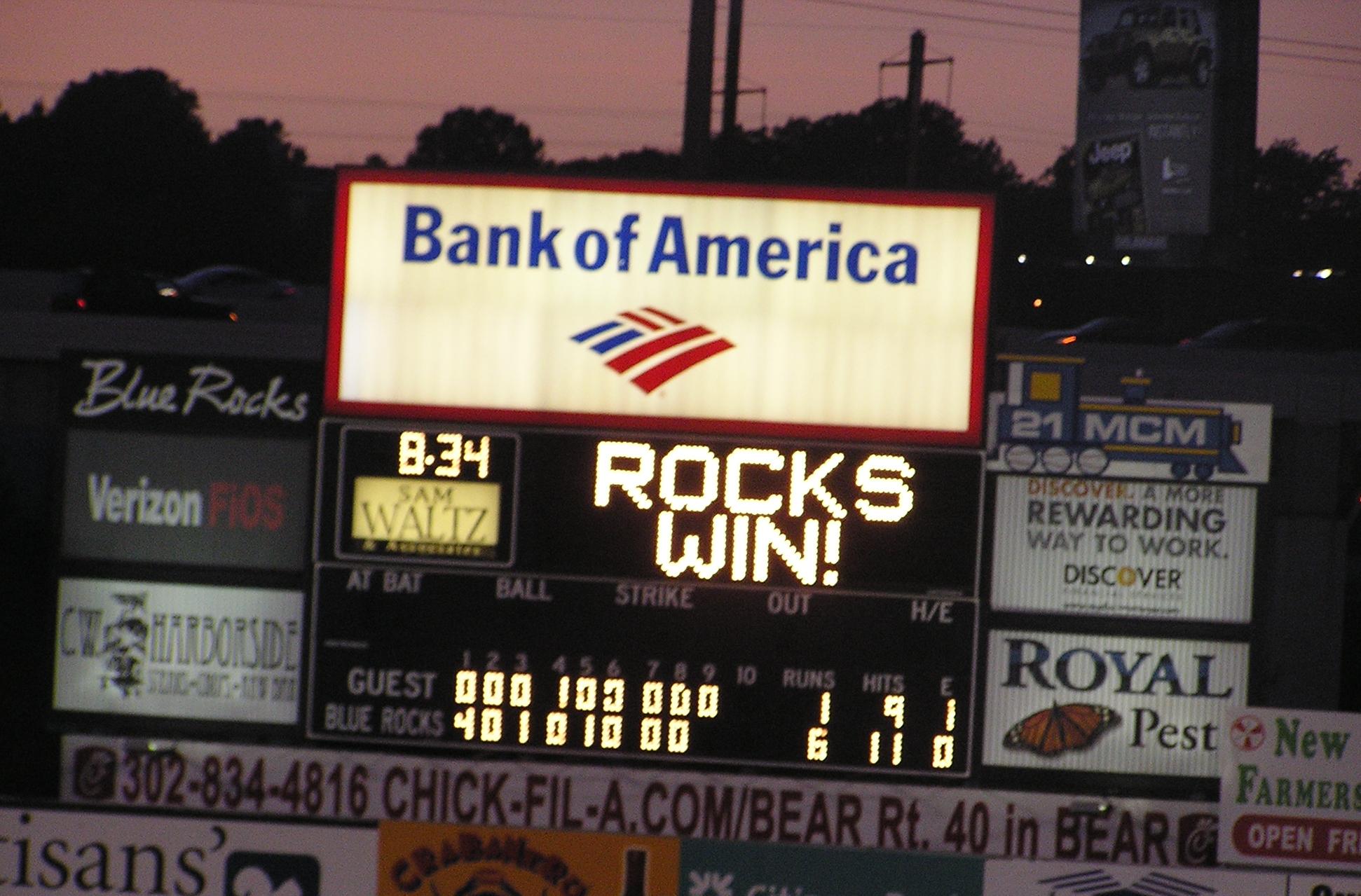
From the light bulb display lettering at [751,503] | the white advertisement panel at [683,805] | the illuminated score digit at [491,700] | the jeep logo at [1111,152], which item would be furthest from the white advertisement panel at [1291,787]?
the jeep logo at [1111,152]

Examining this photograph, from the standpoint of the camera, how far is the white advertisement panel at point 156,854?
6656mm

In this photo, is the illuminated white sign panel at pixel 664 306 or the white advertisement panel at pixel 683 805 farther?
the white advertisement panel at pixel 683 805

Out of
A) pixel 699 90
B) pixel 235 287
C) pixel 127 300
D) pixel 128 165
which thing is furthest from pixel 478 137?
pixel 699 90

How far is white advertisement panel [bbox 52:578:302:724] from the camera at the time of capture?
7.02m

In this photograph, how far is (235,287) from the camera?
28.1 metres

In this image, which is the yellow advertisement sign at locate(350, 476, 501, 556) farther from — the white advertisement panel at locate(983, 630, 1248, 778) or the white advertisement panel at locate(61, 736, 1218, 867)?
the white advertisement panel at locate(983, 630, 1248, 778)

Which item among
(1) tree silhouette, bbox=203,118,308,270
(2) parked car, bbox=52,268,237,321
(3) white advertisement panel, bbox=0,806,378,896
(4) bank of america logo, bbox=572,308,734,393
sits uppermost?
(1) tree silhouette, bbox=203,118,308,270

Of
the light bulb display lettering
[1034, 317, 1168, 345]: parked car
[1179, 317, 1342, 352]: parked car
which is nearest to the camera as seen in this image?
the light bulb display lettering

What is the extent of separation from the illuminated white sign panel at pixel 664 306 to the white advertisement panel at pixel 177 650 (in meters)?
1.10

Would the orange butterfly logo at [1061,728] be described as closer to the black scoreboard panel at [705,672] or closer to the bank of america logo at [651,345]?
the black scoreboard panel at [705,672]

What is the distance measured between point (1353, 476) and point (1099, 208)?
17.8m

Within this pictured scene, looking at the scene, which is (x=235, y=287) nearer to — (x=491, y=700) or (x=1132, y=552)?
(x=491, y=700)

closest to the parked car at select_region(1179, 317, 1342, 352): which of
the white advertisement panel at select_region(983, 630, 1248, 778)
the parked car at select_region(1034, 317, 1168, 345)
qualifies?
the parked car at select_region(1034, 317, 1168, 345)

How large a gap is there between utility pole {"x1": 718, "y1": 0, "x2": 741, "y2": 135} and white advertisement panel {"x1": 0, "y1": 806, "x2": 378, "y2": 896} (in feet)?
29.0
